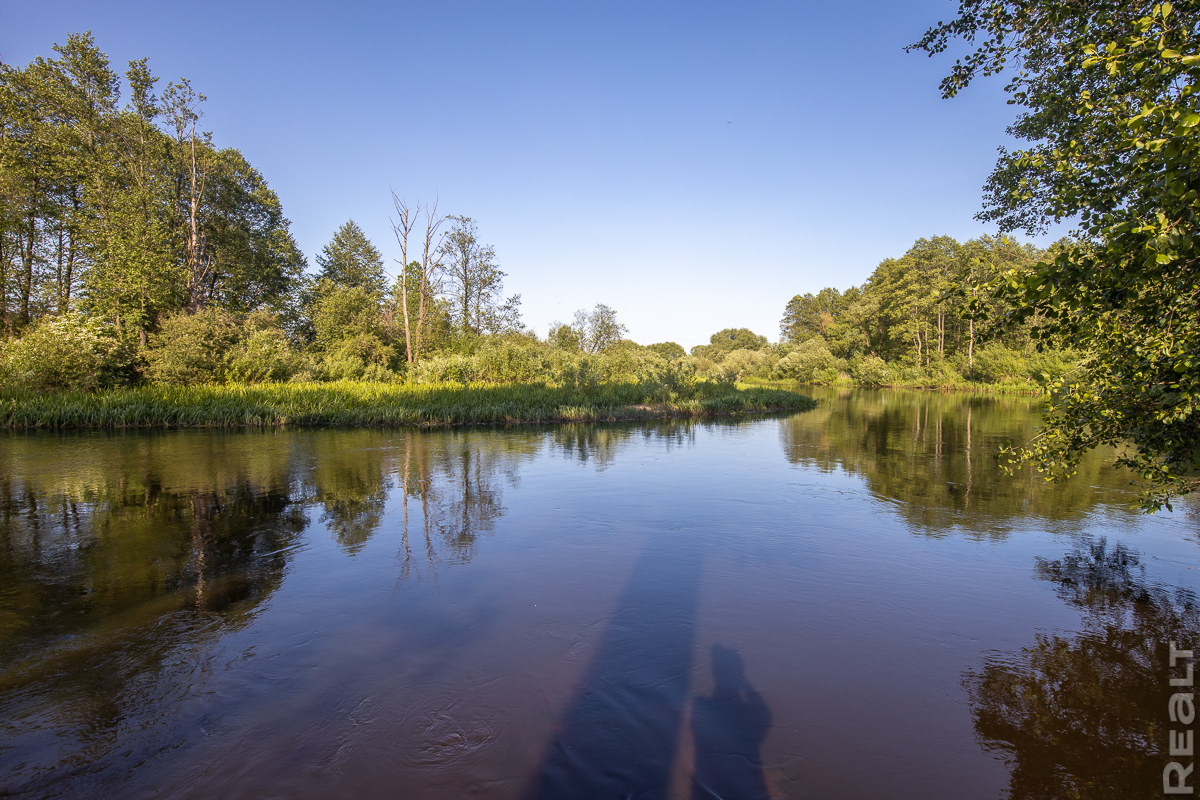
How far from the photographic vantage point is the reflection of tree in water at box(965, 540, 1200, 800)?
2961 mm

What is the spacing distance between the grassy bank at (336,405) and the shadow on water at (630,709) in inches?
691

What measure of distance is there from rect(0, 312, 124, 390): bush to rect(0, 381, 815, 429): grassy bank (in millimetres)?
776

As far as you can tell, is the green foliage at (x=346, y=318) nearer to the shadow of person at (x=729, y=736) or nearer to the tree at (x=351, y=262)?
the tree at (x=351, y=262)

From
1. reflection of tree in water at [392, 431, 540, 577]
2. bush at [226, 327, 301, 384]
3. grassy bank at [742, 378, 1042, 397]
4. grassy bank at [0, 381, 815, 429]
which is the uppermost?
bush at [226, 327, 301, 384]

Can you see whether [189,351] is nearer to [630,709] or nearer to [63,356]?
[63,356]

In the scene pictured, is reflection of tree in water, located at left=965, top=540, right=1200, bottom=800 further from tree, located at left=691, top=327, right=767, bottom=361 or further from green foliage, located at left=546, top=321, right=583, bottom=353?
tree, located at left=691, top=327, right=767, bottom=361

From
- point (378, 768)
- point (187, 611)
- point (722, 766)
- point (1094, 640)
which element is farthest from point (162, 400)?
point (1094, 640)

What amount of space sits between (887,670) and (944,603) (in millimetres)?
1585

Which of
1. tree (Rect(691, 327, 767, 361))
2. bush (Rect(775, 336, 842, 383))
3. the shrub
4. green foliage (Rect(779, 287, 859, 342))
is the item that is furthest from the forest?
tree (Rect(691, 327, 767, 361))

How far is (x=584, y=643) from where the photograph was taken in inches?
169

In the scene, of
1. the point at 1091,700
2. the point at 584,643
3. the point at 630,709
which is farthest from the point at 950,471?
the point at 630,709

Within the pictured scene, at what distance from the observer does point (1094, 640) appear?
173 inches

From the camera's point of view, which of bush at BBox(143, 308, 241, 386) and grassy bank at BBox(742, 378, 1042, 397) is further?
grassy bank at BBox(742, 378, 1042, 397)

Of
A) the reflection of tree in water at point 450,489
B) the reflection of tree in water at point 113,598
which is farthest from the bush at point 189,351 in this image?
the reflection of tree in water at point 113,598
